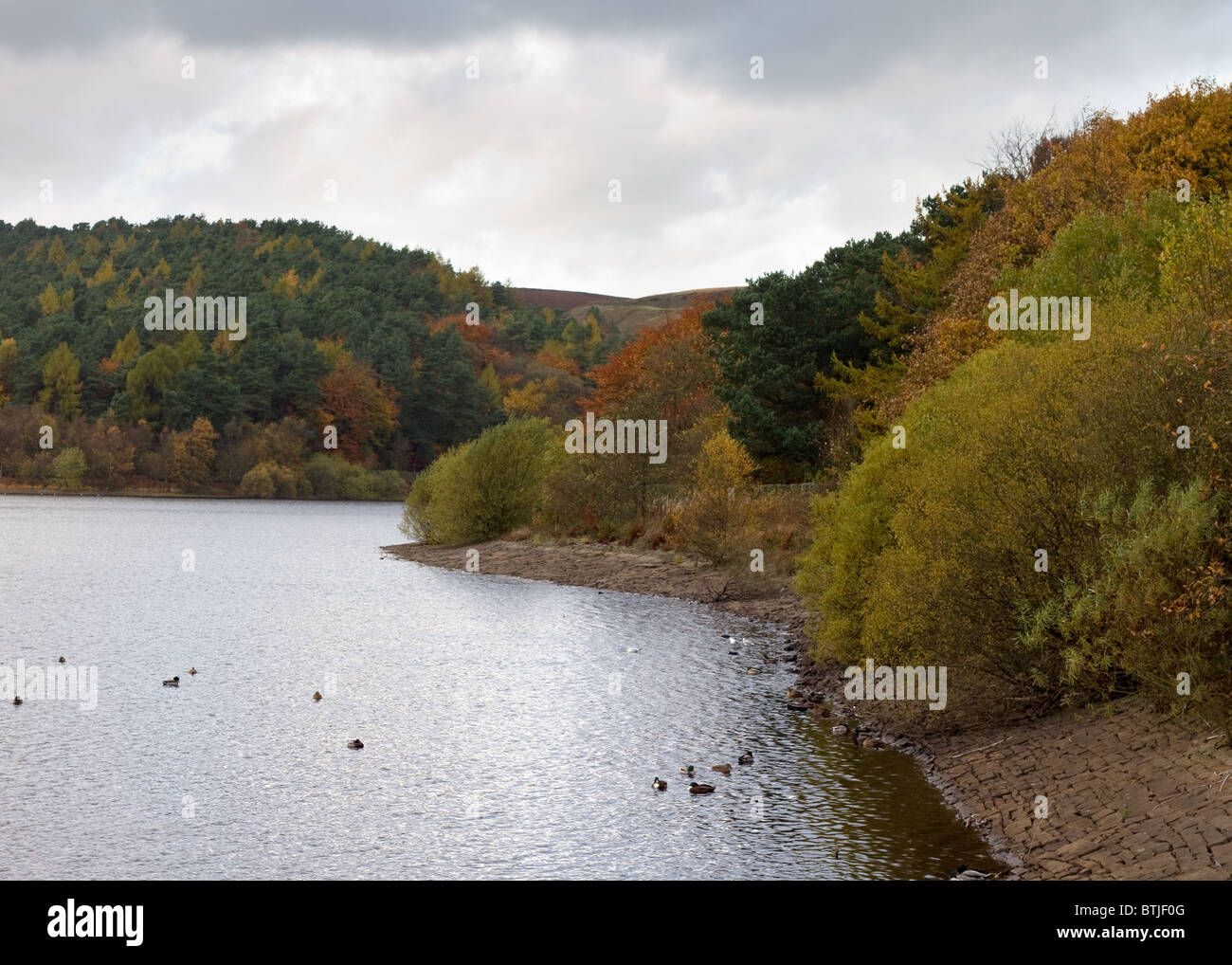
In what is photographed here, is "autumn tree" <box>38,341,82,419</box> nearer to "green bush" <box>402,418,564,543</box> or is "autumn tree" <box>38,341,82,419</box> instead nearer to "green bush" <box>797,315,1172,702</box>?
"green bush" <box>402,418,564,543</box>

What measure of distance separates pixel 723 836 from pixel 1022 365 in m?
11.8

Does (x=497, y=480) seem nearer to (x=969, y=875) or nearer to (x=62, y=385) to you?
(x=969, y=875)

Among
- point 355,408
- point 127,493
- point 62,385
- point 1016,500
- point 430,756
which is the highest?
point 62,385

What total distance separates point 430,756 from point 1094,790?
45.2ft

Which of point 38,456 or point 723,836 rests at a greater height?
point 38,456

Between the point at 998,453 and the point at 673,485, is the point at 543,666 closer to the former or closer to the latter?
the point at 998,453

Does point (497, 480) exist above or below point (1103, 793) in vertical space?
above

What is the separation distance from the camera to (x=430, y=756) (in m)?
26.2

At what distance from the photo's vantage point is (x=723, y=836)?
66.2 ft

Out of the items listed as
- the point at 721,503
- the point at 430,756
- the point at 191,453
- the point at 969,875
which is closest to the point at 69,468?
the point at 191,453

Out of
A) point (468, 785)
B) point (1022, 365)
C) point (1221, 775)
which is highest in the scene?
point (1022, 365)
